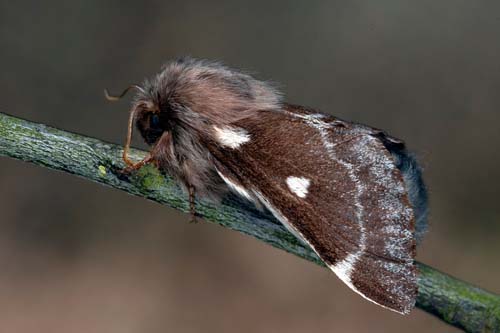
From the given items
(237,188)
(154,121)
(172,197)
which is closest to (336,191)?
(237,188)

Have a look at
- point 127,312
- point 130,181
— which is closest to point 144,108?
point 130,181

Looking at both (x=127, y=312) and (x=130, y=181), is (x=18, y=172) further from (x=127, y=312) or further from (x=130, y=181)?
(x=130, y=181)

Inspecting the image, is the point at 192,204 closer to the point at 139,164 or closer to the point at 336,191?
the point at 139,164

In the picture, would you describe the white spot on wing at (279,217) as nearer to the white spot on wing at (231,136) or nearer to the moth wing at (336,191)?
the moth wing at (336,191)

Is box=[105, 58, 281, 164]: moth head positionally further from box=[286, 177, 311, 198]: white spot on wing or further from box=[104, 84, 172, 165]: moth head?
box=[286, 177, 311, 198]: white spot on wing

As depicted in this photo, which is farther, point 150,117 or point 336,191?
point 150,117

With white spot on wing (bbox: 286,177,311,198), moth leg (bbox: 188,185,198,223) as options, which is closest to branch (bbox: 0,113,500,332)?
moth leg (bbox: 188,185,198,223)
